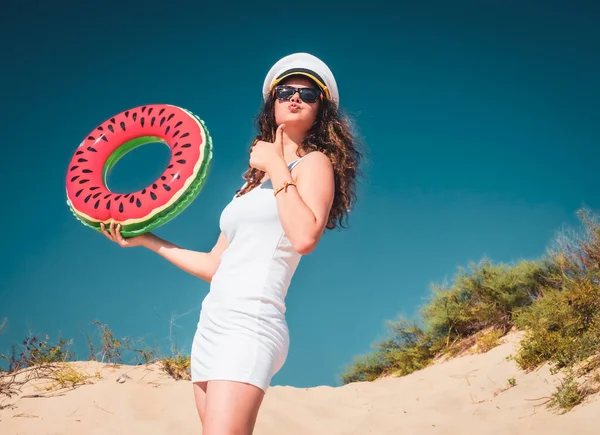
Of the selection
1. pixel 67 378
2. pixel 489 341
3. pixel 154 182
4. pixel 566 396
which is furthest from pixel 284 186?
pixel 489 341

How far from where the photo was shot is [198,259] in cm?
229

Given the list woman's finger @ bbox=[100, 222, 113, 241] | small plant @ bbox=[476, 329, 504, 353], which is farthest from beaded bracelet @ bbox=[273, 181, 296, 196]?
small plant @ bbox=[476, 329, 504, 353]

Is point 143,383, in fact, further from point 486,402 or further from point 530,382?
point 530,382

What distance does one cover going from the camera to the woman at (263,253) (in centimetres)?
163

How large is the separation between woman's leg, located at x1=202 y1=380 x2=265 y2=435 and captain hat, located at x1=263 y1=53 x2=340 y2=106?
120 centimetres

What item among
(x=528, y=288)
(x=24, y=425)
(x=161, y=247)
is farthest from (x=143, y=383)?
(x=528, y=288)

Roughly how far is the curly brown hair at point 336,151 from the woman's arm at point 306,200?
0.25m

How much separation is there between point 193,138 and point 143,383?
3.67 metres

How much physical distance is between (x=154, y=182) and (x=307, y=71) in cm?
89

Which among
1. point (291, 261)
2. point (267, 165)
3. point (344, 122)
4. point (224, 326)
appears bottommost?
point (224, 326)

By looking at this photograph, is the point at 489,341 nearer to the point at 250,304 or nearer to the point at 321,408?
the point at 321,408

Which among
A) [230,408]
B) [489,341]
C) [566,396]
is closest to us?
[230,408]

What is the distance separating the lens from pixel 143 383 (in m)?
5.64

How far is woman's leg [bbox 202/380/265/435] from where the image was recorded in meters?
1.57
